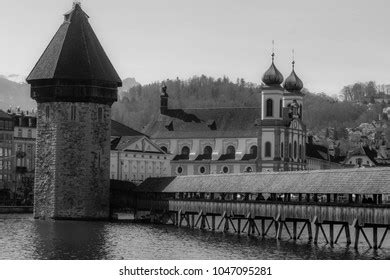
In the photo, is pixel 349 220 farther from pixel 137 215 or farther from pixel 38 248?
pixel 137 215

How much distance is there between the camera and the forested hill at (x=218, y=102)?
16325 centimetres

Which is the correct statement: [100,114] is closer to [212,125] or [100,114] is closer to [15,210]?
[15,210]

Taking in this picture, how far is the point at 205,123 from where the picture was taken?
112 meters

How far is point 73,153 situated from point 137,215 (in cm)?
762

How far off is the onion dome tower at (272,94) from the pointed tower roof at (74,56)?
34.4 metres

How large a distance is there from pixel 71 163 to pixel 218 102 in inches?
4378

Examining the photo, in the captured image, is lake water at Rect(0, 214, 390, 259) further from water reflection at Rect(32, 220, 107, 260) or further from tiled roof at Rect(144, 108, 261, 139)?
tiled roof at Rect(144, 108, 261, 139)

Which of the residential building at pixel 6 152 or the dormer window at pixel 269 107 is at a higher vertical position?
the dormer window at pixel 269 107

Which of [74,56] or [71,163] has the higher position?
[74,56]

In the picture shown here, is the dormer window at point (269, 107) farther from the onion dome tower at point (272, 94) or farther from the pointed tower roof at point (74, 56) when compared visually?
the pointed tower roof at point (74, 56)


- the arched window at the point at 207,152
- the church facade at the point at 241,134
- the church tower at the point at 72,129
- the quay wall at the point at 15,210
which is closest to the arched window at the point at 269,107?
the church facade at the point at 241,134

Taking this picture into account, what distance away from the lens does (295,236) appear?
50156 mm

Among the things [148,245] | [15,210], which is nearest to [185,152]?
[15,210]
